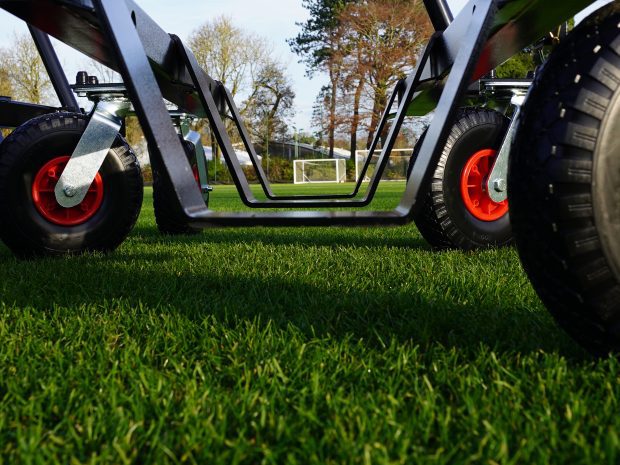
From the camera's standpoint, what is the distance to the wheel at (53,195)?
270cm

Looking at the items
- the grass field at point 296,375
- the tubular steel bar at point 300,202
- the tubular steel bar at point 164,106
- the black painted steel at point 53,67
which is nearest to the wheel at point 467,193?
the tubular steel bar at point 300,202

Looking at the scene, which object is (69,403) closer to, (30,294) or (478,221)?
(30,294)

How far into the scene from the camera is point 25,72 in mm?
25469

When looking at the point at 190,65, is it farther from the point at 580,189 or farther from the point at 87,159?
the point at 580,189

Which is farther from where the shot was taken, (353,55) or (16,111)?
(353,55)

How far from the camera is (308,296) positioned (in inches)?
74.8

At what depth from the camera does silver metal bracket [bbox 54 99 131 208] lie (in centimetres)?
270

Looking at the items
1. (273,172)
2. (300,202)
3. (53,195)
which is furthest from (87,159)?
(273,172)

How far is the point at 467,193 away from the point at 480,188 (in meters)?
0.11

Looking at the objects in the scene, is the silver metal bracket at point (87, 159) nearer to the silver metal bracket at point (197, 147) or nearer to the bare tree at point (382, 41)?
the silver metal bracket at point (197, 147)

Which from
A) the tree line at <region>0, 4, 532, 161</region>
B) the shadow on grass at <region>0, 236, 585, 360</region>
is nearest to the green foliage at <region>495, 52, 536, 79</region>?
the tree line at <region>0, 4, 532, 161</region>

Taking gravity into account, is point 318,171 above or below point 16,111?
below

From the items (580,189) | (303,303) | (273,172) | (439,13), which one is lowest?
(273,172)

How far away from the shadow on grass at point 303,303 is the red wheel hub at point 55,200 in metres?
0.34
